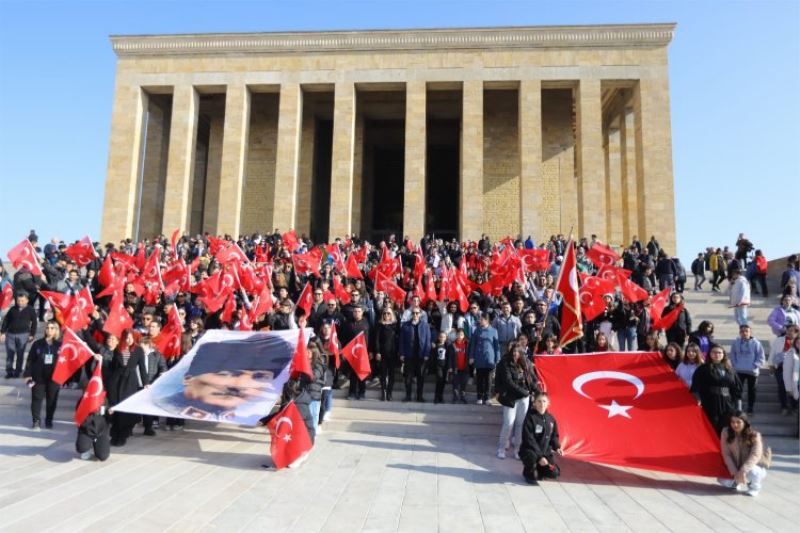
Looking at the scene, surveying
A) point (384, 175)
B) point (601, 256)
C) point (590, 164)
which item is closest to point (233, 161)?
point (384, 175)

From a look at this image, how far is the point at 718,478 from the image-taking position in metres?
6.89

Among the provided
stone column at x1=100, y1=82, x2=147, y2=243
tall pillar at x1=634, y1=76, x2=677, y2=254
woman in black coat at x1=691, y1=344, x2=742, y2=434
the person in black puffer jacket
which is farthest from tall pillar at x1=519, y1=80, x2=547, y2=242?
stone column at x1=100, y1=82, x2=147, y2=243

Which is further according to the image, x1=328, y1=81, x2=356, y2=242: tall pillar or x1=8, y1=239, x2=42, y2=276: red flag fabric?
x1=328, y1=81, x2=356, y2=242: tall pillar

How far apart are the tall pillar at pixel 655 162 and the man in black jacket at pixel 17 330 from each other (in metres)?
24.4

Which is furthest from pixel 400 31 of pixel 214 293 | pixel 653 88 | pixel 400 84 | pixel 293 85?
pixel 214 293

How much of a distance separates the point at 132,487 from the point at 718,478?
7.06 m

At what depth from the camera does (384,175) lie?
37125 millimetres

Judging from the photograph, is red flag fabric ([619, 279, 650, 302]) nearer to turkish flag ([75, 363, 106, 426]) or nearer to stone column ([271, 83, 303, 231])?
turkish flag ([75, 363, 106, 426])

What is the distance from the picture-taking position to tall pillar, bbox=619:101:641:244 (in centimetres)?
2927

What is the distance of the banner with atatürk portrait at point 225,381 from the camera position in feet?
25.1

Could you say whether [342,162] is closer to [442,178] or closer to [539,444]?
[442,178]

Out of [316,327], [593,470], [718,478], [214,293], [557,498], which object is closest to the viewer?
[557,498]

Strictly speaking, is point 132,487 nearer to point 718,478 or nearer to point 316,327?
point 316,327

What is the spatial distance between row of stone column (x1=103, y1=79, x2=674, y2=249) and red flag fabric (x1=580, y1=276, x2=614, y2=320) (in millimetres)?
14969
